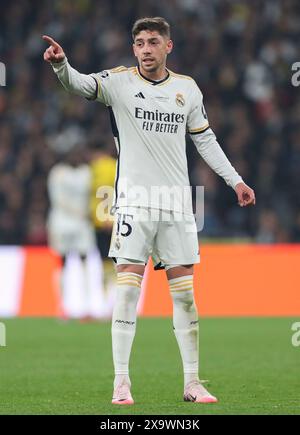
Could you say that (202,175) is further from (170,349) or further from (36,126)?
(170,349)

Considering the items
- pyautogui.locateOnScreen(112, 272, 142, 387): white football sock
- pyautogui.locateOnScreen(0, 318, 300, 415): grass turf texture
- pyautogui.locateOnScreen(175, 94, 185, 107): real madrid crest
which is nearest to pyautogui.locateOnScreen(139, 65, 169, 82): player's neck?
pyautogui.locateOnScreen(175, 94, 185, 107): real madrid crest

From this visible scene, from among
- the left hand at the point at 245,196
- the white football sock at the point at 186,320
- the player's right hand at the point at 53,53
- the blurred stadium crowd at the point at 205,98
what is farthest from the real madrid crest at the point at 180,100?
the blurred stadium crowd at the point at 205,98

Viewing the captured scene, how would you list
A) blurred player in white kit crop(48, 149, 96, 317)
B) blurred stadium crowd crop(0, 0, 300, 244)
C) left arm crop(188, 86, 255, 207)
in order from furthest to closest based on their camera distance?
blurred stadium crowd crop(0, 0, 300, 244), blurred player in white kit crop(48, 149, 96, 317), left arm crop(188, 86, 255, 207)

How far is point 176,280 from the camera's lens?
274 inches

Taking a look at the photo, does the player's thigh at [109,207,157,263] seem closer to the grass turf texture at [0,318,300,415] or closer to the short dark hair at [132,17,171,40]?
the grass turf texture at [0,318,300,415]

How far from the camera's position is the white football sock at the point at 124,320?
268 inches

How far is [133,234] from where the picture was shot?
6875mm

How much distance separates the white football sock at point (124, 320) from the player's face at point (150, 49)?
129cm

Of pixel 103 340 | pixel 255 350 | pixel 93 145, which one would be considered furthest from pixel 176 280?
pixel 93 145

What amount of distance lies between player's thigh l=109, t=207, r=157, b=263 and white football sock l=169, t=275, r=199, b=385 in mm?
277

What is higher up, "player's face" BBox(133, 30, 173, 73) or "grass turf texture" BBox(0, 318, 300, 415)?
"player's face" BBox(133, 30, 173, 73)

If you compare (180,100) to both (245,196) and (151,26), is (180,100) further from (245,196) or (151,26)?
(245,196)

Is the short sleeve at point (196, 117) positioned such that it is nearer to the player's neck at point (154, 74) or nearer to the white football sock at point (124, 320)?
the player's neck at point (154, 74)

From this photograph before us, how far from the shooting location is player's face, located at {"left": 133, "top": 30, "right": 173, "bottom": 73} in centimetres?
688
